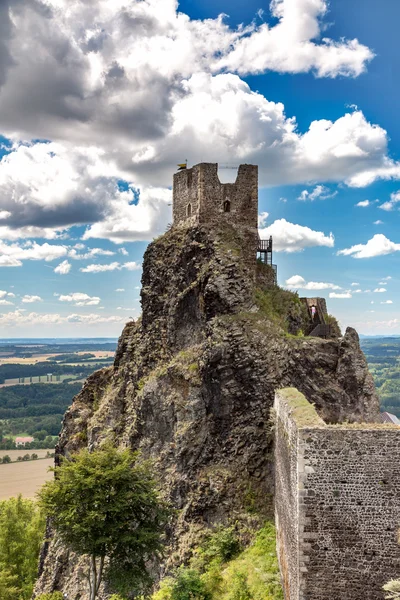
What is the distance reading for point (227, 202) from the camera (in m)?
37.1

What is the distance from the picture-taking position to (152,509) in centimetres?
2606

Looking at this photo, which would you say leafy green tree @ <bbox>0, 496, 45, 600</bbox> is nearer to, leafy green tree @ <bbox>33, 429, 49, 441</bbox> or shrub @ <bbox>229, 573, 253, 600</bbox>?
shrub @ <bbox>229, 573, 253, 600</bbox>

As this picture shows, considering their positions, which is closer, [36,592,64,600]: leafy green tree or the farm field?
[36,592,64,600]: leafy green tree

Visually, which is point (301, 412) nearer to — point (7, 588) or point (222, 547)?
point (222, 547)

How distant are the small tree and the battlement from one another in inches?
704

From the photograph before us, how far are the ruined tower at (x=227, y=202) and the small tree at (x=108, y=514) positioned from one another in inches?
647

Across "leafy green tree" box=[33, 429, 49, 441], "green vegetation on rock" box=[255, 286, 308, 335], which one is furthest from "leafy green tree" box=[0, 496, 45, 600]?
"leafy green tree" box=[33, 429, 49, 441]

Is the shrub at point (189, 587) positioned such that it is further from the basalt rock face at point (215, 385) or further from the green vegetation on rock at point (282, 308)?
the green vegetation on rock at point (282, 308)

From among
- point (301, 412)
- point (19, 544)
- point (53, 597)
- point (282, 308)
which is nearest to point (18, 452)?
point (19, 544)

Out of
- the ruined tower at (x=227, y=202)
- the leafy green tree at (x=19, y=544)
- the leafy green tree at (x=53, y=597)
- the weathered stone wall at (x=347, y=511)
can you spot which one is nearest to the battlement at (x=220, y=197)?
the ruined tower at (x=227, y=202)

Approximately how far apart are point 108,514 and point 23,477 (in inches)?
4014

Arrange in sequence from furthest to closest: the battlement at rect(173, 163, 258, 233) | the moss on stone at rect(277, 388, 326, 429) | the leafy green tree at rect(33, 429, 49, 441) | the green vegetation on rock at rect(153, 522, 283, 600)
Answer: the leafy green tree at rect(33, 429, 49, 441) → the battlement at rect(173, 163, 258, 233) → the green vegetation on rock at rect(153, 522, 283, 600) → the moss on stone at rect(277, 388, 326, 429)

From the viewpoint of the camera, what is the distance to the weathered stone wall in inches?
630

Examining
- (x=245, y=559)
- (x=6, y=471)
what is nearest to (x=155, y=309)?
(x=245, y=559)
